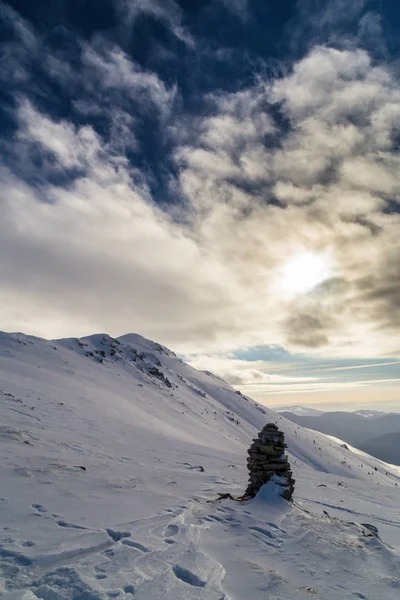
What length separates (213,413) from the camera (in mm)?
75562

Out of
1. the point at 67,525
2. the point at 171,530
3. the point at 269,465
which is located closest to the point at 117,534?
the point at 67,525

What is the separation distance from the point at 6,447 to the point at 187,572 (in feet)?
35.0

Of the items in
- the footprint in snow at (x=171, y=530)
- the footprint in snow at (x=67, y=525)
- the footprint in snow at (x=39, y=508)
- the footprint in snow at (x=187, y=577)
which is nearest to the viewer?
the footprint in snow at (x=187, y=577)

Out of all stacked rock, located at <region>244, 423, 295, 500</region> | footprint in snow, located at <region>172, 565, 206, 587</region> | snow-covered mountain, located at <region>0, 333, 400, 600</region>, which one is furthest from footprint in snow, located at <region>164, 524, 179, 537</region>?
stacked rock, located at <region>244, 423, 295, 500</region>

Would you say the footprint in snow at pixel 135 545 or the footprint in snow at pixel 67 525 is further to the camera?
the footprint in snow at pixel 67 525

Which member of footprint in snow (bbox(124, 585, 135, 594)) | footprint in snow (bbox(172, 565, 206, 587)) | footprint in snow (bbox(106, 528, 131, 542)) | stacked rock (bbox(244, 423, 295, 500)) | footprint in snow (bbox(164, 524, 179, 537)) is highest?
stacked rock (bbox(244, 423, 295, 500))

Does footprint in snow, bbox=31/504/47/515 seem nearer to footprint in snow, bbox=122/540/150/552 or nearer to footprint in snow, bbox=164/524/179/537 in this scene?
footprint in snow, bbox=122/540/150/552

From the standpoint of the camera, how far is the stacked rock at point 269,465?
38.9 feet

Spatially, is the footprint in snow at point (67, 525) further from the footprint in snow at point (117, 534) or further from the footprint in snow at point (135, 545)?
the footprint in snow at point (135, 545)

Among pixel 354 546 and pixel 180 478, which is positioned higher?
pixel 354 546

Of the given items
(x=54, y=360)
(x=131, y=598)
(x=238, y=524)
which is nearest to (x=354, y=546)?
(x=238, y=524)

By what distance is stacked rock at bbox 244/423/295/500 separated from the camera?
1186cm

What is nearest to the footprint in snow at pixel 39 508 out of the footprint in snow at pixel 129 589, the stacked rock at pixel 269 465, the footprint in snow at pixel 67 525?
the footprint in snow at pixel 67 525

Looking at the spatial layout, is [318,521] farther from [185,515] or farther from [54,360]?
[54,360]
